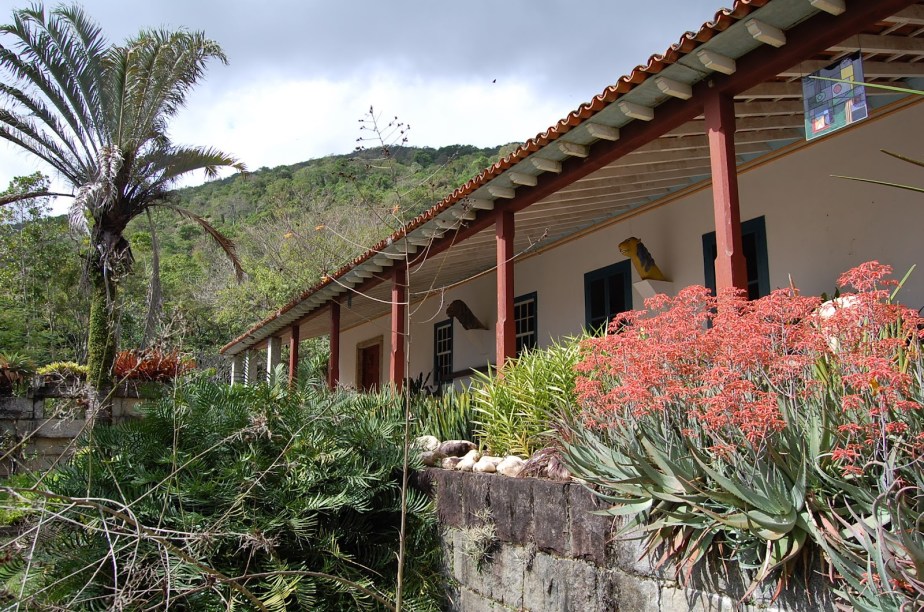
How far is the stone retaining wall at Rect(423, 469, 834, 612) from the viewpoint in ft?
10.7

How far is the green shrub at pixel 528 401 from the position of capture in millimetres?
5438

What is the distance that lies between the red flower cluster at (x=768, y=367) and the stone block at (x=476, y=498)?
119cm

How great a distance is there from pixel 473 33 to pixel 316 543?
4844mm

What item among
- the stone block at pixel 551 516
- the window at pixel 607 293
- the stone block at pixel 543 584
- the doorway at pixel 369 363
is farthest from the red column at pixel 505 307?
the doorway at pixel 369 363

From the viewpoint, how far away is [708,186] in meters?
7.78

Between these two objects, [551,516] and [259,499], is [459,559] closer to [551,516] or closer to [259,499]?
[551,516]

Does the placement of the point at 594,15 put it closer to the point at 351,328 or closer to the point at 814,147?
the point at 814,147

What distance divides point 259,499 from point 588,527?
240 centimetres

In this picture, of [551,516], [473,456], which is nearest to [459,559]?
[473,456]

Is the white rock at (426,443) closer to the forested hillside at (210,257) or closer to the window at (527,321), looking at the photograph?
the forested hillside at (210,257)

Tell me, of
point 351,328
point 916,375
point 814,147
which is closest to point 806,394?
point 916,375

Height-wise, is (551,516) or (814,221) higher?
(814,221)

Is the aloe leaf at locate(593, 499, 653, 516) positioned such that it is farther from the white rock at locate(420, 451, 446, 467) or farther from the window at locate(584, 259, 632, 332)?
the window at locate(584, 259, 632, 332)

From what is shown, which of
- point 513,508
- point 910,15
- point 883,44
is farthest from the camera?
point 883,44
